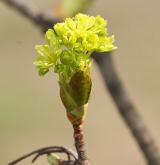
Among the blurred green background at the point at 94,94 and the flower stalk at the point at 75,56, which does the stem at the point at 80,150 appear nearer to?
the flower stalk at the point at 75,56

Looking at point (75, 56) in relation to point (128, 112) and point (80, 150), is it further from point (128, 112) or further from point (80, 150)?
point (128, 112)

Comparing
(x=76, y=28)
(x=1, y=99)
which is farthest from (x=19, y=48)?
(x=76, y=28)

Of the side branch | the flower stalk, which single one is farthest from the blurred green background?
the flower stalk

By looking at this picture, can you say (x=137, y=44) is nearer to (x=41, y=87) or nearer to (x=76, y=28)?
(x=41, y=87)

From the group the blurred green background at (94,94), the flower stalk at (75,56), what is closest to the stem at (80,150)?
the flower stalk at (75,56)

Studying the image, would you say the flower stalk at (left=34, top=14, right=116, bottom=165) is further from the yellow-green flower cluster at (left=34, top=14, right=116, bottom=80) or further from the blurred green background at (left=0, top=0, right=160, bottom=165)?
the blurred green background at (left=0, top=0, right=160, bottom=165)

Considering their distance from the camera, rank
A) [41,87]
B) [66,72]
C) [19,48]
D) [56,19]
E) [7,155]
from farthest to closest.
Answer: [19,48] → [41,87] → [7,155] → [56,19] → [66,72]
